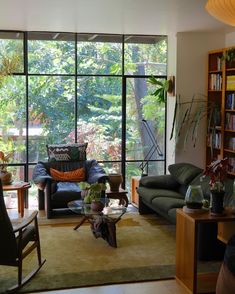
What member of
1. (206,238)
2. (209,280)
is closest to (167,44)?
(206,238)

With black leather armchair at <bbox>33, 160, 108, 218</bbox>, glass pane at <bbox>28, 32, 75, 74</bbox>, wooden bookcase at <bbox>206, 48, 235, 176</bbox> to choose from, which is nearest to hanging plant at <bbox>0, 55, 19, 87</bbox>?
glass pane at <bbox>28, 32, 75, 74</bbox>

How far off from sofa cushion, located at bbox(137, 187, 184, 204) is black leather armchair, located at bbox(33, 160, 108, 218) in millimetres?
617

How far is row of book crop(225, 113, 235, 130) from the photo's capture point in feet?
23.0

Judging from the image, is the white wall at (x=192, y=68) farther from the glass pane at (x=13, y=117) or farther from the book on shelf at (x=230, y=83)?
the glass pane at (x=13, y=117)

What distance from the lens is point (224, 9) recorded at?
3.26m

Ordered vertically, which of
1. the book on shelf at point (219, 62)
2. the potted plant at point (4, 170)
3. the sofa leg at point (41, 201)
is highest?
the book on shelf at point (219, 62)

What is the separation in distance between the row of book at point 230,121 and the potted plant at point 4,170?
3.39 metres

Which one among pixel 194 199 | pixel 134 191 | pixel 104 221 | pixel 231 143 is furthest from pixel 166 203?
pixel 231 143

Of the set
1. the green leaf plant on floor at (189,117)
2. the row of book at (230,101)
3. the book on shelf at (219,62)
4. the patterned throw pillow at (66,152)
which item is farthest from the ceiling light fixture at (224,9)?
the patterned throw pillow at (66,152)

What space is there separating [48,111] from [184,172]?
261 centimetres

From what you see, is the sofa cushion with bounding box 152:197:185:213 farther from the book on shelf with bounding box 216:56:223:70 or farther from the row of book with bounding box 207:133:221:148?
the book on shelf with bounding box 216:56:223:70

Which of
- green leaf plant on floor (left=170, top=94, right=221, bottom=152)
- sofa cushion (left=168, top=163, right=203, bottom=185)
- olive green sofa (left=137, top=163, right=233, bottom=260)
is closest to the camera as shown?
olive green sofa (left=137, top=163, right=233, bottom=260)

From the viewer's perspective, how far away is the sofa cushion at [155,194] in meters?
6.11

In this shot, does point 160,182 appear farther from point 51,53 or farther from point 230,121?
point 51,53
